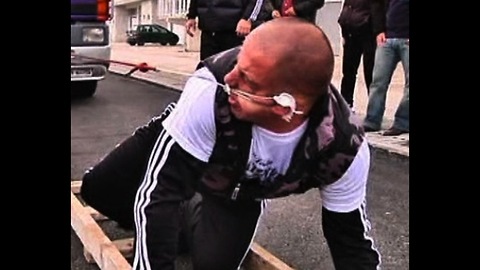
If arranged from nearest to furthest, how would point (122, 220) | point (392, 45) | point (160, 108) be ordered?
point (122, 220) → point (392, 45) → point (160, 108)

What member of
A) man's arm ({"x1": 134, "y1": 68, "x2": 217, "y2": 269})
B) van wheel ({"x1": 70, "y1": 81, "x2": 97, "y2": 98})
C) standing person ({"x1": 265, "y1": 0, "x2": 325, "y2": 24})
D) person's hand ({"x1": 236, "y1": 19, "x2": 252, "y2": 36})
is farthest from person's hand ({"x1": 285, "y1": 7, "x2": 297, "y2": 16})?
man's arm ({"x1": 134, "y1": 68, "x2": 217, "y2": 269})

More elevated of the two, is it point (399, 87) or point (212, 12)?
point (212, 12)

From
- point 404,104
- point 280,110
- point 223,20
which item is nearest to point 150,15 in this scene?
point 404,104

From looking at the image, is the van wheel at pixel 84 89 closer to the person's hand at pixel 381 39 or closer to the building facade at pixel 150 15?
the person's hand at pixel 381 39

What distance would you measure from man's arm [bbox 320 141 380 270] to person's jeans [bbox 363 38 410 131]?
376 cm

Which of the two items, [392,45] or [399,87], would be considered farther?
[399,87]

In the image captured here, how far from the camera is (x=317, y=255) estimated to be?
3402 mm

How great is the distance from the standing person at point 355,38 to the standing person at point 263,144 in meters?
4.14

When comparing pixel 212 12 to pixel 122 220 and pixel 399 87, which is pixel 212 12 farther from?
pixel 399 87

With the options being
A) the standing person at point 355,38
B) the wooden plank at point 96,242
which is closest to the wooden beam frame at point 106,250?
the wooden plank at point 96,242
